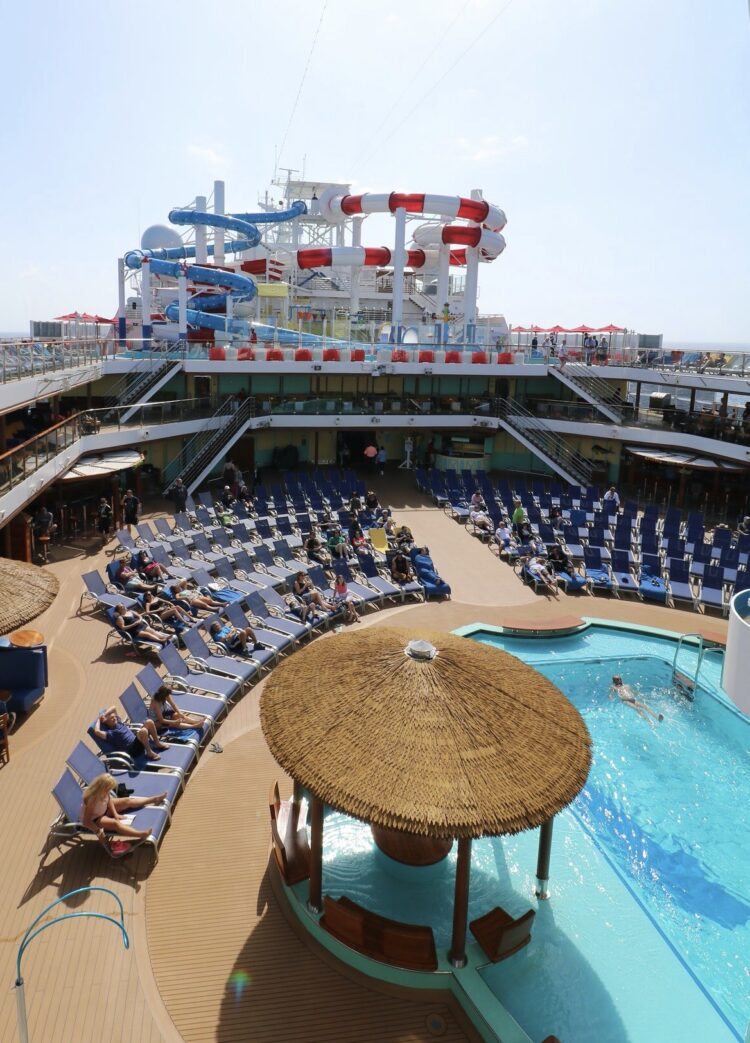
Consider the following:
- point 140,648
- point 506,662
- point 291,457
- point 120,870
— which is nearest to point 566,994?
point 506,662

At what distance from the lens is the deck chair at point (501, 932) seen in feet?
22.3

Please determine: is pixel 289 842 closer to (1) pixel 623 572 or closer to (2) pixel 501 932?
(2) pixel 501 932

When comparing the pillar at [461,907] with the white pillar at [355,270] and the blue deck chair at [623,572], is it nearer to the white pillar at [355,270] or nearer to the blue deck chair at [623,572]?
the blue deck chair at [623,572]

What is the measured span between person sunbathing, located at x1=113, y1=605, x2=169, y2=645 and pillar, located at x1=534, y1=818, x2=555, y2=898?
23.4 feet

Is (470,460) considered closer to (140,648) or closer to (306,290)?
(306,290)

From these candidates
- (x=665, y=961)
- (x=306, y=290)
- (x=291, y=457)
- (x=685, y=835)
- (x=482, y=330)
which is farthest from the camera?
(x=306, y=290)

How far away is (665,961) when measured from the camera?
23.4ft

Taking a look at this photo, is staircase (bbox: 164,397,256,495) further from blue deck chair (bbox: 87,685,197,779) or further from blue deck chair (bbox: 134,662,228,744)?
blue deck chair (bbox: 87,685,197,779)

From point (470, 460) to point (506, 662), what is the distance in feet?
74.2

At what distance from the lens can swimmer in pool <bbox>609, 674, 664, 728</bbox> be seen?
12.1 m

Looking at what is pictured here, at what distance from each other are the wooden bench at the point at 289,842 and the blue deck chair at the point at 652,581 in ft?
38.1

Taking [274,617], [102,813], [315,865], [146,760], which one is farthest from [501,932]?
[274,617]

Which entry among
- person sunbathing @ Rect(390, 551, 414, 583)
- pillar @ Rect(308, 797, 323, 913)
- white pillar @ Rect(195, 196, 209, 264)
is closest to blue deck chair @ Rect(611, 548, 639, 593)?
person sunbathing @ Rect(390, 551, 414, 583)

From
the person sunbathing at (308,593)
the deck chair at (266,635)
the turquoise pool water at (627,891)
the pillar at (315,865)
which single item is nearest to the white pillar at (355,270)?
the person sunbathing at (308,593)
